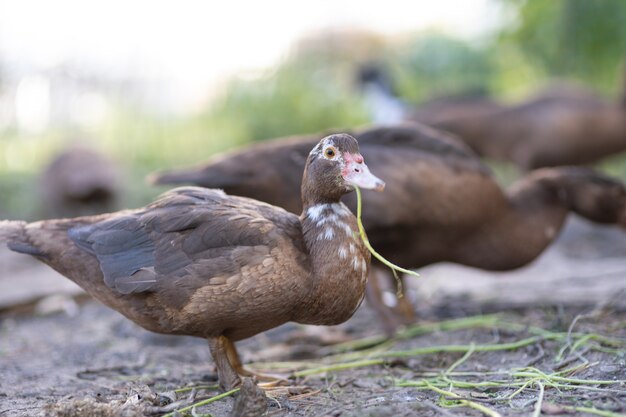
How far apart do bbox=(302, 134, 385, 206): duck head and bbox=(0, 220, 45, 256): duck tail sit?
4.94 feet

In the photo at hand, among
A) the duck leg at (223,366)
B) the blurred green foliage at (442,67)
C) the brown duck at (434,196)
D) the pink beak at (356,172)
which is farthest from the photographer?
the blurred green foliage at (442,67)

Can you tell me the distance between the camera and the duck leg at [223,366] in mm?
3979

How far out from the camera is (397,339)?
5.31 metres

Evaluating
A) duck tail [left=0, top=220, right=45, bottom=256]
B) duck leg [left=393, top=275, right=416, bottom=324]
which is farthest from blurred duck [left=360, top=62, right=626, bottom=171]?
duck tail [left=0, top=220, right=45, bottom=256]

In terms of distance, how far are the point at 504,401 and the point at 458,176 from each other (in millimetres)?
2317

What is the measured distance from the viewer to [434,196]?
A: 17.9ft

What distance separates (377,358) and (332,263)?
1.24 meters

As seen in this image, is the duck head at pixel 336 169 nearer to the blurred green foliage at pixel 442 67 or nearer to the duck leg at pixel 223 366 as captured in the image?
the duck leg at pixel 223 366

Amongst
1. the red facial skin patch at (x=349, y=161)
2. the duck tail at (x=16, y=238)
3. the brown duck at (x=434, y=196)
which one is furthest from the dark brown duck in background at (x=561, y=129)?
the duck tail at (x=16, y=238)

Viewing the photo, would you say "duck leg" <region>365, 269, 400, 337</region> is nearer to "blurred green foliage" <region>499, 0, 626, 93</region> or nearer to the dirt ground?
the dirt ground

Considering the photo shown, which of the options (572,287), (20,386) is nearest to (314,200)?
(20,386)

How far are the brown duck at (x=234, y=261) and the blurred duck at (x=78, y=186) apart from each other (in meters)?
7.21

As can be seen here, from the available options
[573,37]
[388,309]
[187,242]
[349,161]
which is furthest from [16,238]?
[573,37]

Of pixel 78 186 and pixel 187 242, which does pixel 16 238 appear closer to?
pixel 187 242
